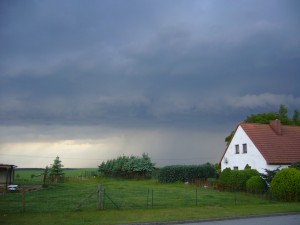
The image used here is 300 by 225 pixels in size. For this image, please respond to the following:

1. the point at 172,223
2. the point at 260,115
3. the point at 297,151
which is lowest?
the point at 172,223

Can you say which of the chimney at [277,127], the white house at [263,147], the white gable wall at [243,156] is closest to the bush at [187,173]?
the white gable wall at [243,156]

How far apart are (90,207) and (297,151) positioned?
25966mm

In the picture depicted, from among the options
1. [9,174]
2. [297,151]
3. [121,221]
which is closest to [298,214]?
[121,221]

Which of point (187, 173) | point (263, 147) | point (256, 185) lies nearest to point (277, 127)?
point (263, 147)

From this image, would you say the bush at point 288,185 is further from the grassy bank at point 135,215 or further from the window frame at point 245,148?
the window frame at point 245,148

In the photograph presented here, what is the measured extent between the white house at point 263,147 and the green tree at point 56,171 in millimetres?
25317

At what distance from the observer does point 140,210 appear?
20984 millimetres

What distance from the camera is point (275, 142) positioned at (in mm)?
40125

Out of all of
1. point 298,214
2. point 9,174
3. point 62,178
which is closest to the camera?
point 298,214

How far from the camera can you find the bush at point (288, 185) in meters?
26.8

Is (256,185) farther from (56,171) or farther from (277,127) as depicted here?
(56,171)

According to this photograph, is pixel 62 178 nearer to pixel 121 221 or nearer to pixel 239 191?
pixel 239 191

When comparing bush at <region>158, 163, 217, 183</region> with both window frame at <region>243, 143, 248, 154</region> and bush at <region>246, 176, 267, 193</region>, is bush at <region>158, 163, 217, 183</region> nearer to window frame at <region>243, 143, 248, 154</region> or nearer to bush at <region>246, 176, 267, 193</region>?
window frame at <region>243, 143, 248, 154</region>

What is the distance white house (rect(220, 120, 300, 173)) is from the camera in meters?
37.8
